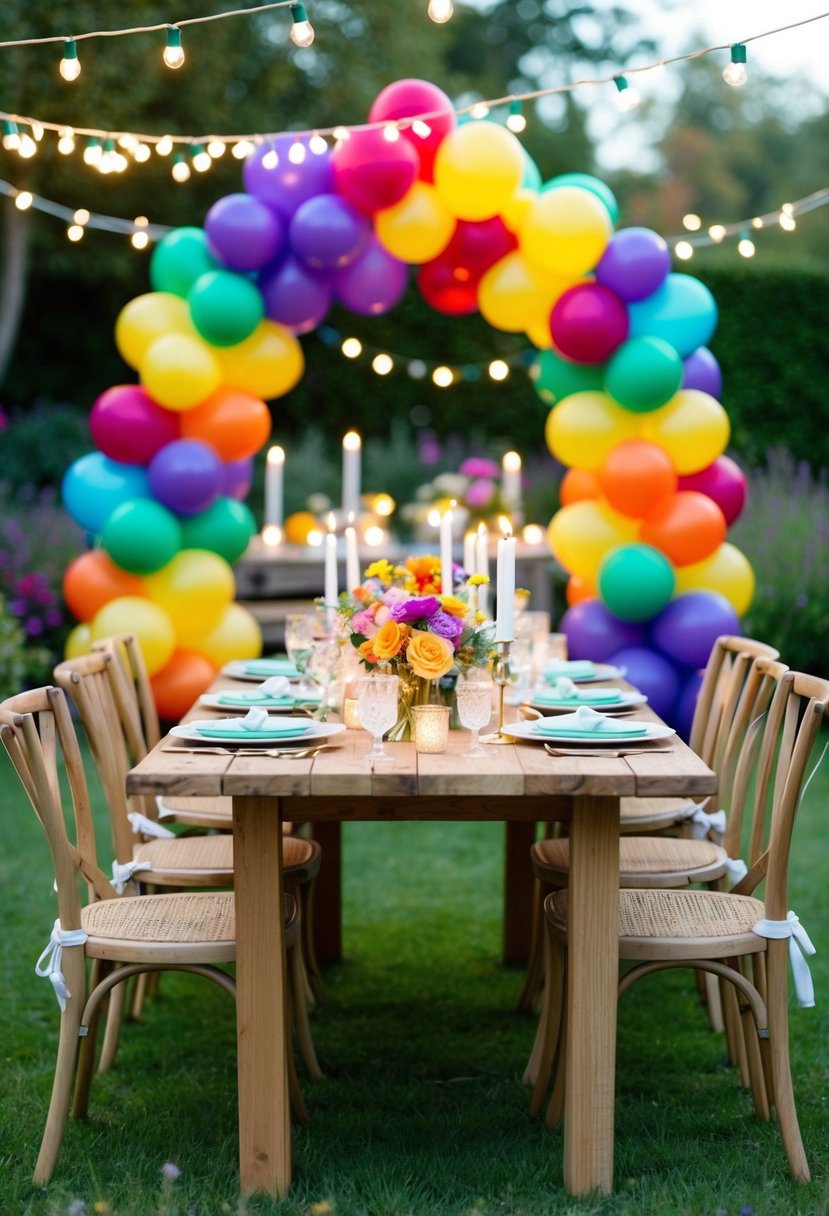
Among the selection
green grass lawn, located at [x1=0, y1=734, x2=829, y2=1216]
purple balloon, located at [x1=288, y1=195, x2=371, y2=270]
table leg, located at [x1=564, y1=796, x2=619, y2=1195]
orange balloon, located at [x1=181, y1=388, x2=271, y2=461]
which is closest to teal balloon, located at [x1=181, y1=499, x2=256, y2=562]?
orange balloon, located at [x1=181, y1=388, x2=271, y2=461]

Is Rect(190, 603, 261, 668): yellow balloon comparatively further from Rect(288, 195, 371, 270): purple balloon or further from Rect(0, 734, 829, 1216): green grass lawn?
Rect(288, 195, 371, 270): purple balloon

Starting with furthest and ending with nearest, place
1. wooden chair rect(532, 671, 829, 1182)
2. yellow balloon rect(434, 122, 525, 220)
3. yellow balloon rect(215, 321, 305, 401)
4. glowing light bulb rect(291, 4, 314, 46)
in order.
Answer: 1. yellow balloon rect(215, 321, 305, 401)
2. yellow balloon rect(434, 122, 525, 220)
3. glowing light bulb rect(291, 4, 314, 46)
4. wooden chair rect(532, 671, 829, 1182)

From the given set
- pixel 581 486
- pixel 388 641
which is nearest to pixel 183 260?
pixel 581 486

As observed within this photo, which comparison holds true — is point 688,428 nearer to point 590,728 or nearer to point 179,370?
point 179,370

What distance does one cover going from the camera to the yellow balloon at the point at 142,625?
17.0 ft

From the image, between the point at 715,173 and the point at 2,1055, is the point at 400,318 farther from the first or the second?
the point at 715,173

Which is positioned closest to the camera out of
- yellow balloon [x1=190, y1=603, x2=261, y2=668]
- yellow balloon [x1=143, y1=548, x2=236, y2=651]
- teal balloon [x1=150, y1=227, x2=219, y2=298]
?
teal balloon [x1=150, y1=227, x2=219, y2=298]

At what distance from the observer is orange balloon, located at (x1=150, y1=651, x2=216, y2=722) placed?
17.6ft

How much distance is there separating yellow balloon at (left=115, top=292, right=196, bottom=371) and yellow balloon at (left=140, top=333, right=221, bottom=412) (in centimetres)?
4

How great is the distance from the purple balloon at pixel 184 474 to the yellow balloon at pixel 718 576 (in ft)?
6.05

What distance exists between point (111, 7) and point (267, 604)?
3845 mm

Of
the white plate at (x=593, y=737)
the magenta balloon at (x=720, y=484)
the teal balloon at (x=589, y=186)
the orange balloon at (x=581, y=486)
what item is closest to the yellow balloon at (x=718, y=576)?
the magenta balloon at (x=720, y=484)

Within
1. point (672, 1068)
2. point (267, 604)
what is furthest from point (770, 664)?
point (267, 604)

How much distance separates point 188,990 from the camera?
3.85 m
